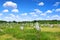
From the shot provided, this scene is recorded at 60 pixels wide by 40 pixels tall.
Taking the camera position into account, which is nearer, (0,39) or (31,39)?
(31,39)

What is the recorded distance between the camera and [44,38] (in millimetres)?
16672

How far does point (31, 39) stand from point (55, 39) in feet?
9.05

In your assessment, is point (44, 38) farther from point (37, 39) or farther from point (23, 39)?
point (23, 39)

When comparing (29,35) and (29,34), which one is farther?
(29,34)

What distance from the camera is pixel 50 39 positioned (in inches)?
642

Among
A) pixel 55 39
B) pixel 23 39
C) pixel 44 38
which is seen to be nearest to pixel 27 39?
pixel 23 39

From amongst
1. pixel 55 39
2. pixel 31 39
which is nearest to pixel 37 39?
pixel 31 39

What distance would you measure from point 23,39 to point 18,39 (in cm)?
72

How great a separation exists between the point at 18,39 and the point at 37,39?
213cm

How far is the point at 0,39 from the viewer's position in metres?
17.2

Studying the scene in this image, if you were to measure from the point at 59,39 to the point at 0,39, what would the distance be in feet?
21.9

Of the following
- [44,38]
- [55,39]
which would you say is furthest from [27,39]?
[55,39]

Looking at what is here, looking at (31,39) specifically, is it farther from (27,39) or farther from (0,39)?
(0,39)

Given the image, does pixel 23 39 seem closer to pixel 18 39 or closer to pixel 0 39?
pixel 18 39
